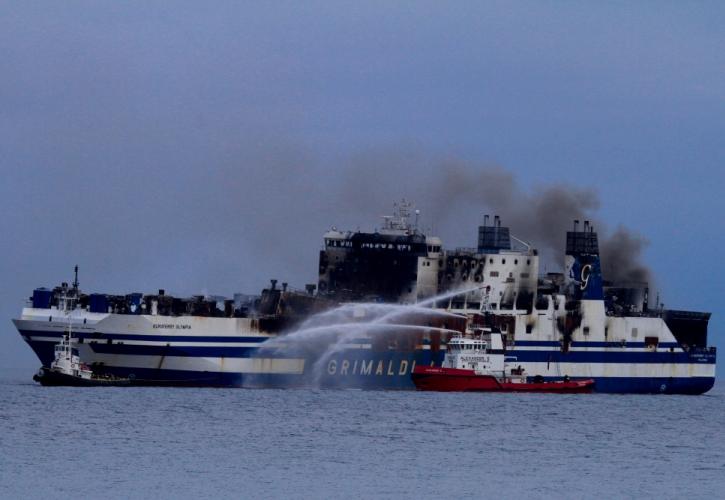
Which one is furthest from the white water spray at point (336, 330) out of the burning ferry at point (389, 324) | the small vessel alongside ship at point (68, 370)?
the small vessel alongside ship at point (68, 370)

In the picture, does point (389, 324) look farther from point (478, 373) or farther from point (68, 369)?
point (68, 369)

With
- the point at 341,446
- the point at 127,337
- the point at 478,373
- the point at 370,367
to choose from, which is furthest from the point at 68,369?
the point at 341,446

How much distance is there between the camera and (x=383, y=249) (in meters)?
105

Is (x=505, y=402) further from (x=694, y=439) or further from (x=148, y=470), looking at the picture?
→ (x=148, y=470)

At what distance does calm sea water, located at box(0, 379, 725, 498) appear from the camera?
→ 55.9 meters

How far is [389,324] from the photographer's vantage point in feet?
332

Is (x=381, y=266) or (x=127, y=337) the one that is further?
(x=381, y=266)

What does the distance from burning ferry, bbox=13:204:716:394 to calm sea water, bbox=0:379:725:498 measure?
2.92 metres

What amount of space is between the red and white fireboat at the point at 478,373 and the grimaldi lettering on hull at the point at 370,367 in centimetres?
276

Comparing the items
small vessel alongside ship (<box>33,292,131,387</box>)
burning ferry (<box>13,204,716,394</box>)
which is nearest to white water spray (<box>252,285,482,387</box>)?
burning ferry (<box>13,204,716,394</box>)

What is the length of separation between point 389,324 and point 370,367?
2898mm

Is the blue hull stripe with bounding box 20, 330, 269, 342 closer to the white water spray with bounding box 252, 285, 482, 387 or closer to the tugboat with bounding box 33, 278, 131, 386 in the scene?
the tugboat with bounding box 33, 278, 131, 386

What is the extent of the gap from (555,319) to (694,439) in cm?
2889

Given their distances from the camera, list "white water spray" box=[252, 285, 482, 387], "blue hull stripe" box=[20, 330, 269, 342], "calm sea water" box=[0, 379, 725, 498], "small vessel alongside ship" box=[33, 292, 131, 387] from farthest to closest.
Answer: "white water spray" box=[252, 285, 482, 387] < "blue hull stripe" box=[20, 330, 269, 342] < "small vessel alongside ship" box=[33, 292, 131, 387] < "calm sea water" box=[0, 379, 725, 498]
